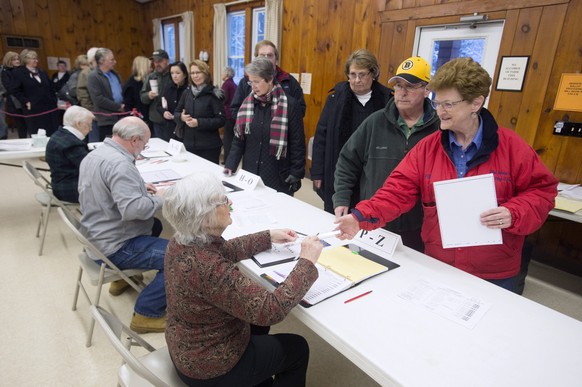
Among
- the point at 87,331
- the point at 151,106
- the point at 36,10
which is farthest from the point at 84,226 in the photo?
the point at 36,10

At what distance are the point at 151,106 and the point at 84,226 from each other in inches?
118

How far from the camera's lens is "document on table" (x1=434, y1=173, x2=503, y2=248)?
3.97 feet

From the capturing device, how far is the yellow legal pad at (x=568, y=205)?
2284 millimetres

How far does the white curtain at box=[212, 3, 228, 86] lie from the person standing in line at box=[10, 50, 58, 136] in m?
2.82

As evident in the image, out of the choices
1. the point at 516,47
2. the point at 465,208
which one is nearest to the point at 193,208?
the point at 465,208

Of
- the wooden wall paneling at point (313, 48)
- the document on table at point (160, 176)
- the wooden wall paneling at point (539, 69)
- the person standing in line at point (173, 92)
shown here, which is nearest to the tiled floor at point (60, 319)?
the document on table at point (160, 176)

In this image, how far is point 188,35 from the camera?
7.36 meters

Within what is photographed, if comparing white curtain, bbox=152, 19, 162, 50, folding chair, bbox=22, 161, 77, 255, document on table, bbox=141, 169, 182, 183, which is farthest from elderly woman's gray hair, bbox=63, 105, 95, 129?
white curtain, bbox=152, 19, 162, 50

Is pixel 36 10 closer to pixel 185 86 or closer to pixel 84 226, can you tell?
pixel 185 86

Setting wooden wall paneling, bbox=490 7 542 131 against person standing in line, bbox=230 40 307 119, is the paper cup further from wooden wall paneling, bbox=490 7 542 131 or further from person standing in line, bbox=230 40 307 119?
wooden wall paneling, bbox=490 7 542 131

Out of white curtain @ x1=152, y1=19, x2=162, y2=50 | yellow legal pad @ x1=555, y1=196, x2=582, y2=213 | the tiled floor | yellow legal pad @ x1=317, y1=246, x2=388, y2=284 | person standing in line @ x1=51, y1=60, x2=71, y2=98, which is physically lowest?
the tiled floor

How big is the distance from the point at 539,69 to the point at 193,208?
306cm

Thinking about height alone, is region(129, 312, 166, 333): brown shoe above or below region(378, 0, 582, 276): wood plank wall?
below

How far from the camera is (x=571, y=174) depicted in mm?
2820
